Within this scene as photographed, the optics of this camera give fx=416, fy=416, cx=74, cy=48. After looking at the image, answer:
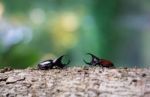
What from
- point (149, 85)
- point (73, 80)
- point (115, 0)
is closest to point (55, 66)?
point (73, 80)

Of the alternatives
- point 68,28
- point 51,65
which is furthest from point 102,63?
point 68,28

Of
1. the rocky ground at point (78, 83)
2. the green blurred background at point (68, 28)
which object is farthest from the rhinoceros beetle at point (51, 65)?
the green blurred background at point (68, 28)

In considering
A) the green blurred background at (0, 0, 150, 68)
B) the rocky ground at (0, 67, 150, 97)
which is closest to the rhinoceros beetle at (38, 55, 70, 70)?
the rocky ground at (0, 67, 150, 97)

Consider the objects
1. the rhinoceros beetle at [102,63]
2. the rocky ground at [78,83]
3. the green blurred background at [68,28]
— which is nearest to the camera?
the rocky ground at [78,83]

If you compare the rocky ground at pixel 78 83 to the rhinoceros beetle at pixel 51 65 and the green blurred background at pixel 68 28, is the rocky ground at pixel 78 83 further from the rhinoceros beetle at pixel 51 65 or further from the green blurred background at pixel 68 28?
the green blurred background at pixel 68 28

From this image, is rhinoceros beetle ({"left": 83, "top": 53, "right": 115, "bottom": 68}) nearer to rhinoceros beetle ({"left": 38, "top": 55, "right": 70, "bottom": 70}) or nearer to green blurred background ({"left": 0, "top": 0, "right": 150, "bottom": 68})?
rhinoceros beetle ({"left": 38, "top": 55, "right": 70, "bottom": 70})

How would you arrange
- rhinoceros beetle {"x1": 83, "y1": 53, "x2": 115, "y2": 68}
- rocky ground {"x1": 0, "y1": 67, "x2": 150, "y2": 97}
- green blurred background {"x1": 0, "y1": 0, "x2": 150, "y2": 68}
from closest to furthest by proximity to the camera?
rocky ground {"x1": 0, "y1": 67, "x2": 150, "y2": 97} → rhinoceros beetle {"x1": 83, "y1": 53, "x2": 115, "y2": 68} → green blurred background {"x1": 0, "y1": 0, "x2": 150, "y2": 68}

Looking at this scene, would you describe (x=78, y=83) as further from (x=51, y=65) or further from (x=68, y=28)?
(x=68, y=28)
